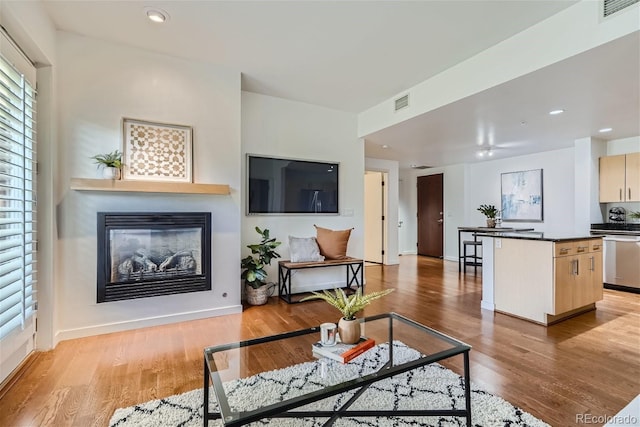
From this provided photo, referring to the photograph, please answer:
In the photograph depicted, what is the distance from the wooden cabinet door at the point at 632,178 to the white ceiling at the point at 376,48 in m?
0.70

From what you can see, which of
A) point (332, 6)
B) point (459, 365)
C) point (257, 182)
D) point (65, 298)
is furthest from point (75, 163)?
point (459, 365)

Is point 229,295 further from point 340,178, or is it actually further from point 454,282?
point 454,282

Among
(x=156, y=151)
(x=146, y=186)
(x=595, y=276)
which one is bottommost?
(x=595, y=276)

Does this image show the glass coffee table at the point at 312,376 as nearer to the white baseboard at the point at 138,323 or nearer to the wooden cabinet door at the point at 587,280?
the white baseboard at the point at 138,323

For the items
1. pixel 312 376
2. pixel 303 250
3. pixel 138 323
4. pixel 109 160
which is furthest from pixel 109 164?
pixel 312 376

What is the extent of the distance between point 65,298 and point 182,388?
1.62 m

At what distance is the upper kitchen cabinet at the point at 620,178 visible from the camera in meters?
4.64

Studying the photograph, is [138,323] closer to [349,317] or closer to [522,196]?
[349,317]

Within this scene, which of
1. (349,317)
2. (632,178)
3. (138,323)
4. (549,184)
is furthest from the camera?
(549,184)

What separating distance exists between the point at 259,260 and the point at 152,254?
114cm

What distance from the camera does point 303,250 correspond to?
159 inches

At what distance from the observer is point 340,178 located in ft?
15.2

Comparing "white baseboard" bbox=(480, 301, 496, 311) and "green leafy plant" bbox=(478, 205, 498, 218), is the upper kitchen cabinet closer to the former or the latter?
"green leafy plant" bbox=(478, 205, 498, 218)

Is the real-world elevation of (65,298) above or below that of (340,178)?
below
